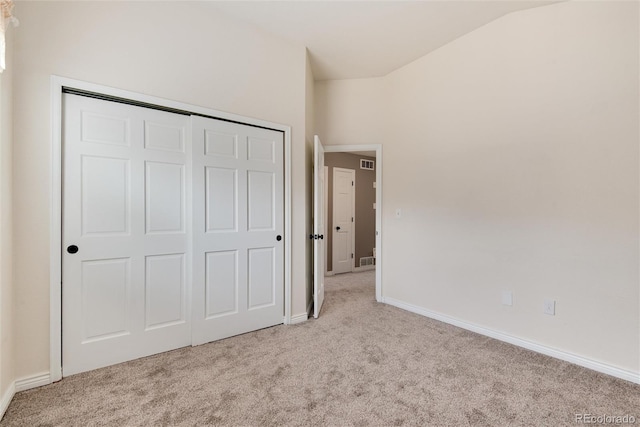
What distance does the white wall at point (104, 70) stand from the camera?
5.47 ft

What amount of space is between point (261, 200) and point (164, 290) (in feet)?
3.60

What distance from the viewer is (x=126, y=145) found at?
78.3 inches

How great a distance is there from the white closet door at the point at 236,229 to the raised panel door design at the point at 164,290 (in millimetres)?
119

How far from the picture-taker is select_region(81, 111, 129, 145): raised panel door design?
6.11 feet

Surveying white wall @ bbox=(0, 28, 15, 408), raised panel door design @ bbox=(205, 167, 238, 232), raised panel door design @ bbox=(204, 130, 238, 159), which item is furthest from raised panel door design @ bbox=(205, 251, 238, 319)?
white wall @ bbox=(0, 28, 15, 408)

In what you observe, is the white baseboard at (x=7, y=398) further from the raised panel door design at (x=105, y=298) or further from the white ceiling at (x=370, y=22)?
the white ceiling at (x=370, y=22)

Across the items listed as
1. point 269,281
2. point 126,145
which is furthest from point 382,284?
point 126,145

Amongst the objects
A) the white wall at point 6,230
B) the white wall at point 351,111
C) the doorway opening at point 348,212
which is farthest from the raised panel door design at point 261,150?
the doorway opening at point 348,212

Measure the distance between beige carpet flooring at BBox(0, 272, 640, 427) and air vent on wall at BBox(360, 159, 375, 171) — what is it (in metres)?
3.73

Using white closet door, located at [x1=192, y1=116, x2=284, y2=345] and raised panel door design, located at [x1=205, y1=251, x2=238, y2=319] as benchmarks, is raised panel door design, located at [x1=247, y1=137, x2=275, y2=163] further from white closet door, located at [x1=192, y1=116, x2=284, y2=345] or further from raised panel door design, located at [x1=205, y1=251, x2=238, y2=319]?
raised panel door design, located at [x1=205, y1=251, x2=238, y2=319]

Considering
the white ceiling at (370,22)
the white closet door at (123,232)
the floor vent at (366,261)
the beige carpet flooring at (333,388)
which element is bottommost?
the beige carpet flooring at (333,388)

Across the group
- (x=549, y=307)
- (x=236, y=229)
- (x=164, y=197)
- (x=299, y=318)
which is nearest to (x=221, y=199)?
(x=236, y=229)

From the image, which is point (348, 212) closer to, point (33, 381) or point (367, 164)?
point (367, 164)

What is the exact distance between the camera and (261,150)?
2.60 meters
